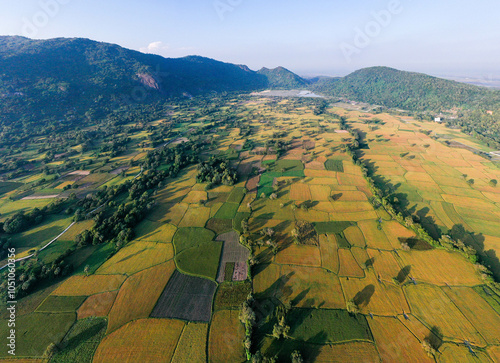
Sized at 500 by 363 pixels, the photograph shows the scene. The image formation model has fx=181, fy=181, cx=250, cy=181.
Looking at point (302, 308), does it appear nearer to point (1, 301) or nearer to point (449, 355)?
point (449, 355)

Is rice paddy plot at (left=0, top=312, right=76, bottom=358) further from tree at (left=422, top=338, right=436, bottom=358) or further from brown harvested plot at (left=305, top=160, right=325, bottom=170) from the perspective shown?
brown harvested plot at (left=305, top=160, right=325, bottom=170)

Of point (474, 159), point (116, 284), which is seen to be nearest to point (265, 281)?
point (116, 284)

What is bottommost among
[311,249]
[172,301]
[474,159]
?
[172,301]

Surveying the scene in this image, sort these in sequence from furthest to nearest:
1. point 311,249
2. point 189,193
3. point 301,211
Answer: point 189,193, point 301,211, point 311,249

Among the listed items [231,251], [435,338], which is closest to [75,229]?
[231,251]

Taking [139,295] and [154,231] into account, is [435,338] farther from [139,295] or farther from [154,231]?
[154,231]
